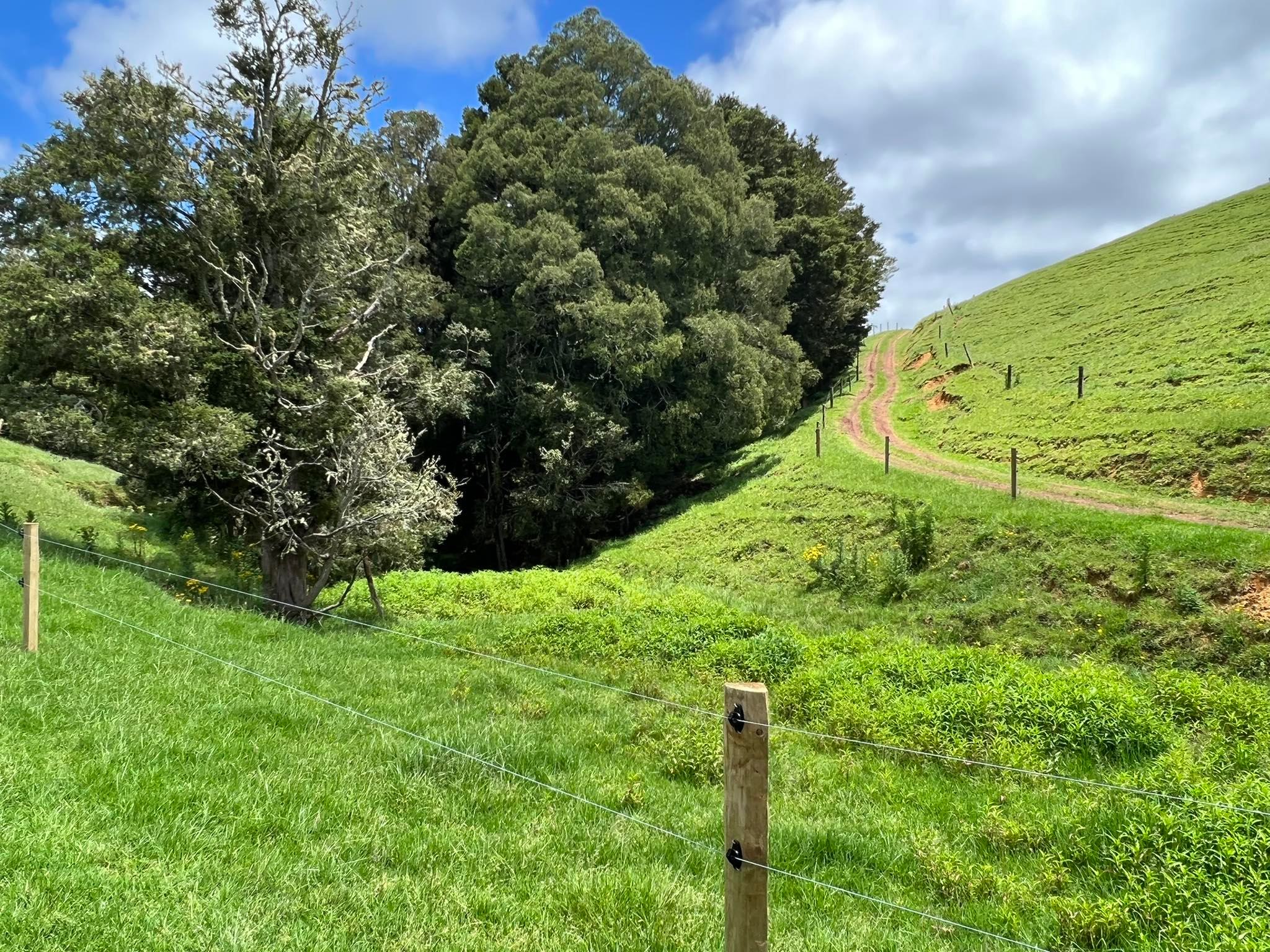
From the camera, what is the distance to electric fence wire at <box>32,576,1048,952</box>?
3648 mm

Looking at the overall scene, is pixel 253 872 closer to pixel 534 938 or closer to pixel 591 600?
pixel 534 938

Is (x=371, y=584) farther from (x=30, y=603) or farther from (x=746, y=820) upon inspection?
(x=746, y=820)

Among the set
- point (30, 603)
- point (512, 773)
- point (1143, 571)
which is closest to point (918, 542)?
point (1143, 571)

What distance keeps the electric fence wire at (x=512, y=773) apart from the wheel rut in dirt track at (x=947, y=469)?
13520 mm

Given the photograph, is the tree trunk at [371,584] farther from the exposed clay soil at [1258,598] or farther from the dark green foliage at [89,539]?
the exposed clay soil at [1258,598]

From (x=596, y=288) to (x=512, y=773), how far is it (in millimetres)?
21517

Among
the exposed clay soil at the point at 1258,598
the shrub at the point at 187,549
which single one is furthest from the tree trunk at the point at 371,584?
the exposed clay soil at the point at 1258,598

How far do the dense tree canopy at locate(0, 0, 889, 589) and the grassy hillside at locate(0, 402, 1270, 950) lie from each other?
9.11ft

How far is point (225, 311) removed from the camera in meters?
12.4

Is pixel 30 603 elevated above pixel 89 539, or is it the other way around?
pixel 30 603

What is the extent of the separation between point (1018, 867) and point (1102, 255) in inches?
2445

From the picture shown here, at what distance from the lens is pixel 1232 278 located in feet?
102

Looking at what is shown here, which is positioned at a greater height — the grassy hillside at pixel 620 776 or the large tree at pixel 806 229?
the large tree at pixel 806 229

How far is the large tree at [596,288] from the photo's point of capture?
79.9ft
